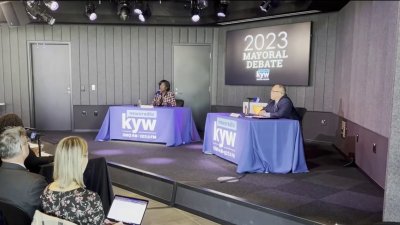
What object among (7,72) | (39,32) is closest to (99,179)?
(39,32)

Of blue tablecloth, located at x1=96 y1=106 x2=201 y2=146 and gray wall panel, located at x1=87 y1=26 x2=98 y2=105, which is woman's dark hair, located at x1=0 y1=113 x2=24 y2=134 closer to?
blue tablecloth, located at x1=96 y1=106 x2=201 y2=146

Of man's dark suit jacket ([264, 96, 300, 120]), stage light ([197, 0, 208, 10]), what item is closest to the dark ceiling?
stage light ([197, 0, 208, 10])

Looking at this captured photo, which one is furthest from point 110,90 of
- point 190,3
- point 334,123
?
point 334,123

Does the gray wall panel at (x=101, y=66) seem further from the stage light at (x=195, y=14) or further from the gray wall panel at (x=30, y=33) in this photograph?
the stage light at (x=195, y=14)

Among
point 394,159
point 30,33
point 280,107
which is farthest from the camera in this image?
point 30,33

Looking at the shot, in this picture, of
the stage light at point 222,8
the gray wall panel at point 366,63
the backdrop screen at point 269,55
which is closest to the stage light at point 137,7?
the stage light at point 222,8

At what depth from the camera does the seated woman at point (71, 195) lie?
1.83 meters

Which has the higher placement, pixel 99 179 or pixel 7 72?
pixel 7 72

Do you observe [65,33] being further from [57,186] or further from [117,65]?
[57,186]

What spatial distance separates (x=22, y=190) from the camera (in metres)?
1.93

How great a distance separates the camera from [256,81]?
751 cm

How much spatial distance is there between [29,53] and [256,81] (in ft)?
16.5

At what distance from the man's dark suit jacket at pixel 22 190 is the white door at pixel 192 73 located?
6333mm

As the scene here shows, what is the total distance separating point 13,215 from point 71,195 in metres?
0.34
